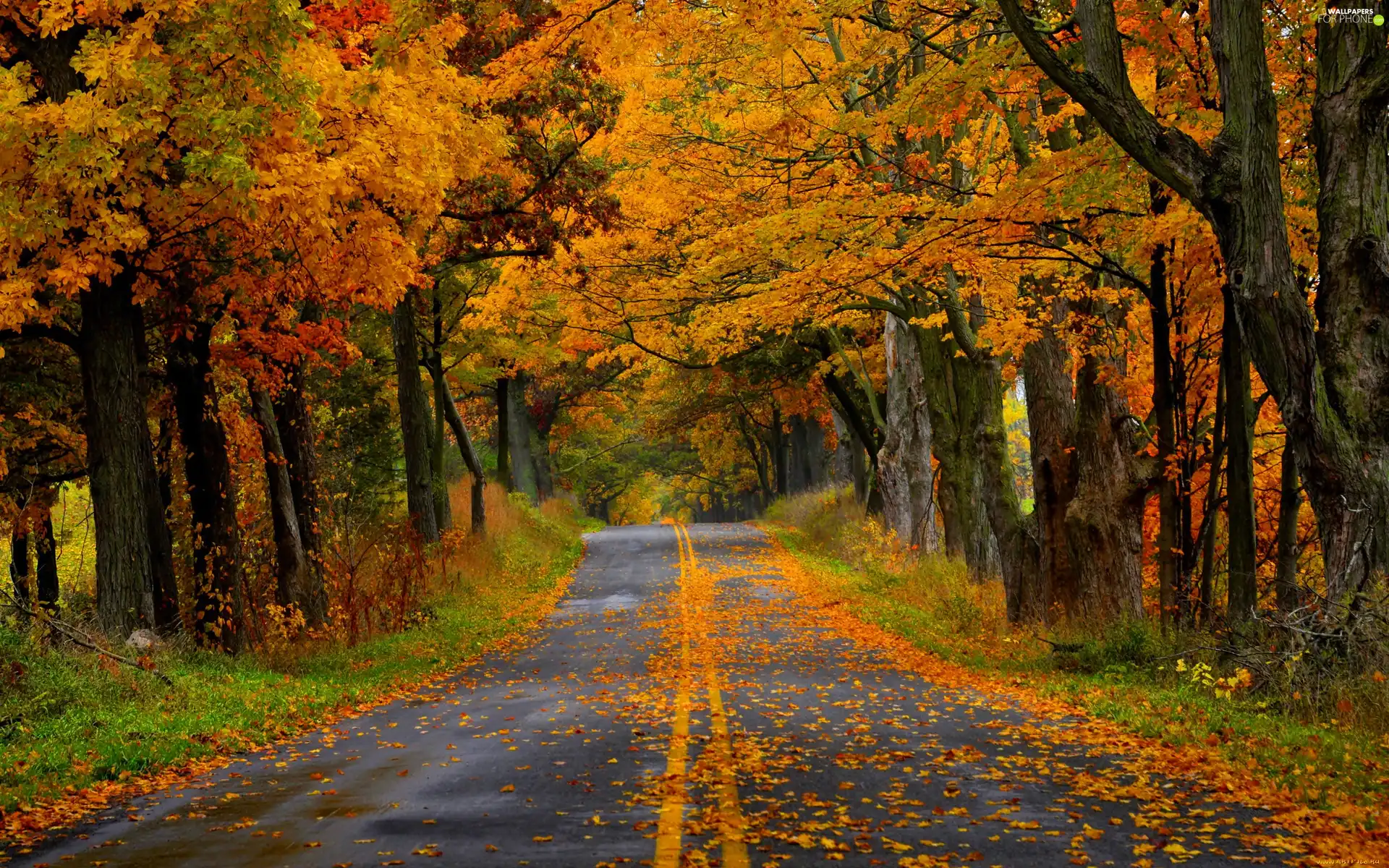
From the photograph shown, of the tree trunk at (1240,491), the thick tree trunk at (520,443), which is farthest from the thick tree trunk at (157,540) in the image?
the thick tree trunk at (520,443)

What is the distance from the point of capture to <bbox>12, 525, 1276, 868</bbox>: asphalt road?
6.05m

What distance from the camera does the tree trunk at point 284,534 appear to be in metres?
16.4

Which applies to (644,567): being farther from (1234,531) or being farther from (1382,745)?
(1382,745)

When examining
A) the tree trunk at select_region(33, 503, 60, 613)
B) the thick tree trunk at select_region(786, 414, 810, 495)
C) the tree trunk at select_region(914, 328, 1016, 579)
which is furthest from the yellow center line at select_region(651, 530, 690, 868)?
the thick tree trunk at select_region(786, 414, 810, 495)

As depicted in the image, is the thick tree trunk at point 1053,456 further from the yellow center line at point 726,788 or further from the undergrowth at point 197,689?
the undergrowth at point 197,689

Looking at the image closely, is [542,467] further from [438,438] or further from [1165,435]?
[1165,435]

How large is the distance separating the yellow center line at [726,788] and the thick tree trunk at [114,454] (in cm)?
633

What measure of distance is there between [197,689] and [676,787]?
6069mm

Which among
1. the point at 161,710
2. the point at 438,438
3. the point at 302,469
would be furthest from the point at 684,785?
the point at 438,438

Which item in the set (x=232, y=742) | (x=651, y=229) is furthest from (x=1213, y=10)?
(x=651, y=229)

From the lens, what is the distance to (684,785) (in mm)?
7672

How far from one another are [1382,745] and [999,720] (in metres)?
3.35

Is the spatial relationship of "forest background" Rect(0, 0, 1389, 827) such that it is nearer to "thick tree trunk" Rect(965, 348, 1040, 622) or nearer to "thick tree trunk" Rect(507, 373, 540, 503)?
"thick tree trunk" Rect(965, 348, 1040, 622)

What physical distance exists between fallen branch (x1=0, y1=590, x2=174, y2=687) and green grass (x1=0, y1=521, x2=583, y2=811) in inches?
3.7
